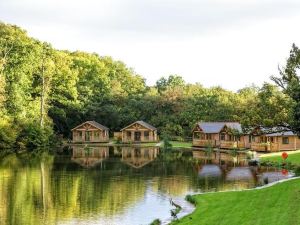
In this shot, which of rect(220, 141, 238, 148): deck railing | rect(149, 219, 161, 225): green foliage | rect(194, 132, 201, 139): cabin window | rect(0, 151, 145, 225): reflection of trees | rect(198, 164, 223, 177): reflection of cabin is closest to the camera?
rect(149, 219, 161, 225): green foliage

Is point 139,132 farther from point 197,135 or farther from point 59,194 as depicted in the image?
point 59,194

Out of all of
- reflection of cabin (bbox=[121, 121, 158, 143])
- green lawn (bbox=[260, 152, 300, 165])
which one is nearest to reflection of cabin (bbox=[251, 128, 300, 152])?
green lawn (bbox=[260, 152, 300, 165])

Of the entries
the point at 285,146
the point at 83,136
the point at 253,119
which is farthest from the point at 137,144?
the point at 253,119

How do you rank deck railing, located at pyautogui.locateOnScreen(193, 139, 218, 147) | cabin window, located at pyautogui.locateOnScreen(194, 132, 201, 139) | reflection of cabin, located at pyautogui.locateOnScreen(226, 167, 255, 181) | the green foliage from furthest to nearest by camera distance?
cabin window, located at pyautogui.locateOnScreen(194, 132, 201, 139)
deck railing, located at pyautogui.locateOnScreen(193, 139, 218, 147)
reflection of cabin, located at pyautogui.locateOnScreen(226, 167, 255, 181)
the green foliage

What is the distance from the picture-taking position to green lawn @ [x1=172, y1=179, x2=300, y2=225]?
741 inches

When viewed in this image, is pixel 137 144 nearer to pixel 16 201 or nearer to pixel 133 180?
pixel 133 180

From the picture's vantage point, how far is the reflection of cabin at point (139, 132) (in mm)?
84250

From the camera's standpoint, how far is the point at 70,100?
3452 inches

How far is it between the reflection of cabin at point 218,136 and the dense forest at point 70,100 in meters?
3.06

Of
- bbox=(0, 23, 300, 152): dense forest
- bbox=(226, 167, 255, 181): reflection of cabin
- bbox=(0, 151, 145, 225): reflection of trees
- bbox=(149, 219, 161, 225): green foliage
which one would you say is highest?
bbox=(0, 23, 300, 152): dense forest

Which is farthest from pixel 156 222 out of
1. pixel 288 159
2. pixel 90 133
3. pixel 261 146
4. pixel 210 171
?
pixel 90 133

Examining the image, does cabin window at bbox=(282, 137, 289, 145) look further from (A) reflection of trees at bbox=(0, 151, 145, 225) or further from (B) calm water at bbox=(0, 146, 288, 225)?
(A) reflection of trees at bbox=(0, 151, 145, 225)

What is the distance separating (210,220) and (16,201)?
1326 centimetres

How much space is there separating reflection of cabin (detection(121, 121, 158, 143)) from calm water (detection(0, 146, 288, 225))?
103 feet
